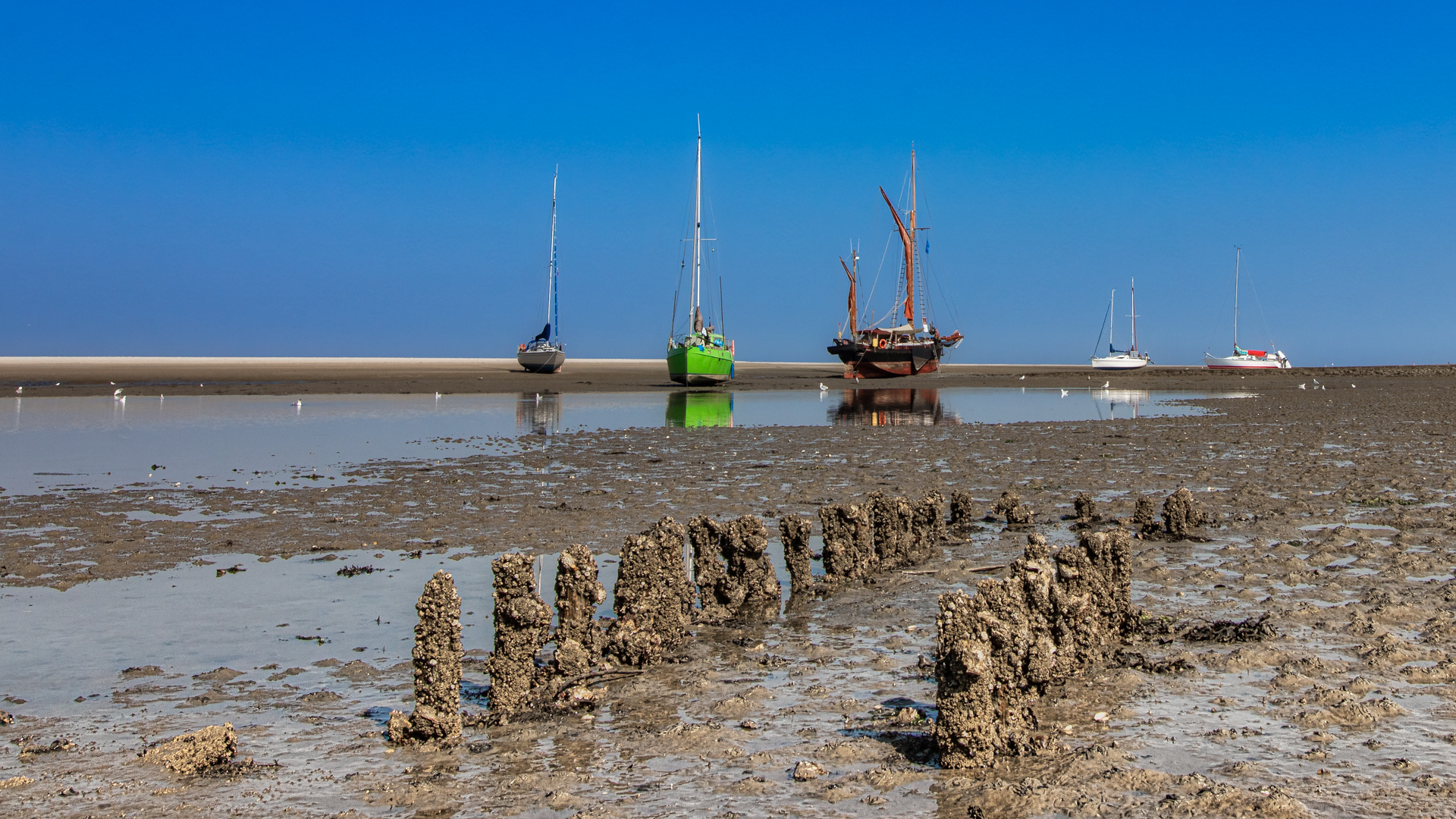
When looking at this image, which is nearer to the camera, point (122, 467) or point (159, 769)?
point (159, 769)

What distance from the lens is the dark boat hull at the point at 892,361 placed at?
79.1 metres

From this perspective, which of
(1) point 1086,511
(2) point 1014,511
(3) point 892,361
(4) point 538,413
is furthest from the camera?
(3) point 892,361

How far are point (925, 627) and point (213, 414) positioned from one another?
33.4 meters

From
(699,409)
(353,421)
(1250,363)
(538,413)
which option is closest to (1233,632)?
(353,421)

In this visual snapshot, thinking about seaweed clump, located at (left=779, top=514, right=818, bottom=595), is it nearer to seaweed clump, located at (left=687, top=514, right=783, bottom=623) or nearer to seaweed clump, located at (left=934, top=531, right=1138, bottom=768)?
seaweed clump, located at (left=687, top=514, right=783, bottom=623)

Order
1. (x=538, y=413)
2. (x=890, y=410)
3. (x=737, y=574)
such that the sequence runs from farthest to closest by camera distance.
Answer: (x=890, y=410)
(x=538, y=413)
(x=737, y=574)

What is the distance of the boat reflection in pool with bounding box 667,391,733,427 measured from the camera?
33438 millimetres

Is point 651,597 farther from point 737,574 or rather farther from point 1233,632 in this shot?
point 1233,632

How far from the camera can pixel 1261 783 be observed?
5770mm

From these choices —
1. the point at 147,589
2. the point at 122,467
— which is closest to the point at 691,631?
the point at 147,589

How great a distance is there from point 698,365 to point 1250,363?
75.3m

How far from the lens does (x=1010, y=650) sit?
6520 mm

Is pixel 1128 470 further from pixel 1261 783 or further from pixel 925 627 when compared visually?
pixel 1261 783

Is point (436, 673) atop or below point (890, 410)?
below
